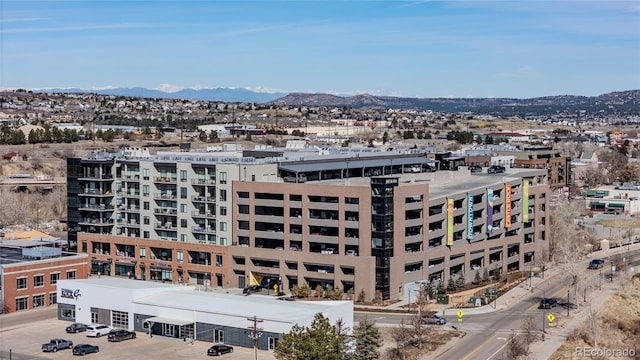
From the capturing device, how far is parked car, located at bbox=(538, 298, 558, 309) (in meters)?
82.4

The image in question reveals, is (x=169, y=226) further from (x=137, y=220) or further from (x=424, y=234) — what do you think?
(x=424, y=234)

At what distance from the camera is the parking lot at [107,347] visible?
65062mm

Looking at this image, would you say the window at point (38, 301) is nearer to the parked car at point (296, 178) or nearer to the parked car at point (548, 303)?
the parked car at point (296, 178)

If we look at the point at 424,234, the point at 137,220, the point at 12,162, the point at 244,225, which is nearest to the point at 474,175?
the point at 424,234

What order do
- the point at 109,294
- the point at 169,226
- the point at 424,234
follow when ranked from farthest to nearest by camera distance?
the point at 169,226
the point at 424,234
the point at 109,294

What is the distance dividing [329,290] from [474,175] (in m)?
31.9

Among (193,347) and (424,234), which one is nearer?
(193,347)

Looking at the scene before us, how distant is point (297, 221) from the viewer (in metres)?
89.3

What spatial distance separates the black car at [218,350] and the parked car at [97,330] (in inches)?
406

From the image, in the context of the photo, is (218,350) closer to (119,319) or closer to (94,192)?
(119,319)

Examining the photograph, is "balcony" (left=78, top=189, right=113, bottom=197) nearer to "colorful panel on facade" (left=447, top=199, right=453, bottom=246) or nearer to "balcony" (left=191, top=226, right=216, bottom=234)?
"balcony" (left=191, top=226, right=216, bottom=234)

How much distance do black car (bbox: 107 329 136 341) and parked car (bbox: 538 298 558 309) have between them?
3460cm

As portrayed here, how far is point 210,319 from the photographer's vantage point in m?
69.4

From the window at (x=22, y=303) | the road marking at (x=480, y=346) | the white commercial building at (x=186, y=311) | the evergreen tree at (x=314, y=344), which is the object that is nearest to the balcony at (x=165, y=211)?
the white commercial building at (x=186, y=311)
